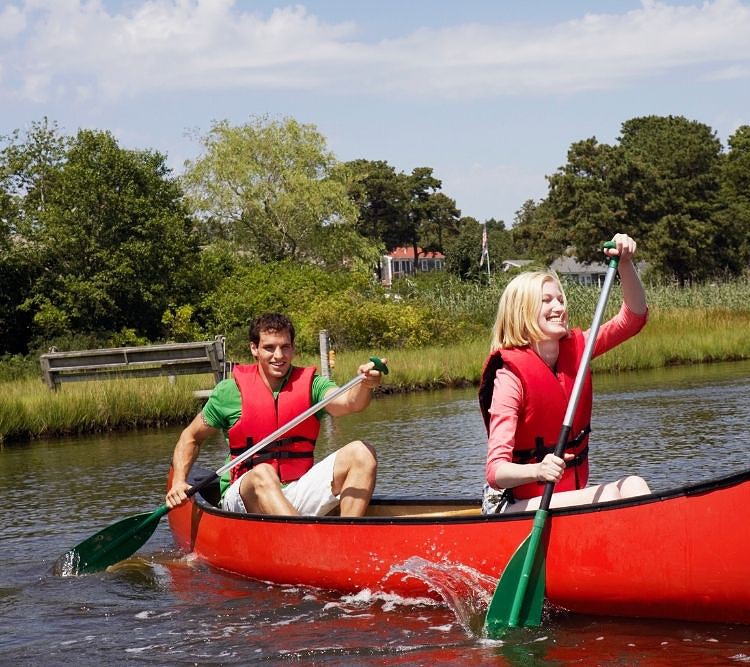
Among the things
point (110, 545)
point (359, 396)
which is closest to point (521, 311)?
point (359, 396)

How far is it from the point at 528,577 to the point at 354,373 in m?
11.1

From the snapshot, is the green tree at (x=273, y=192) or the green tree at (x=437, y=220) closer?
the green tree at (x=273, y=192)

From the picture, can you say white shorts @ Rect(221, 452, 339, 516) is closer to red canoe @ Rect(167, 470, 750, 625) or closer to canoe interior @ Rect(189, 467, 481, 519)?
canoe interior @ Rect(189, 467, 481, 519)

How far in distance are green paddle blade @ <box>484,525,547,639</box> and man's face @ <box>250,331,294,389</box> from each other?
176 cm

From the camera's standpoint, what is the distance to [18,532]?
7305 mm

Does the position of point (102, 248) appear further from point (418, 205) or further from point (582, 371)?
point (418, 205)

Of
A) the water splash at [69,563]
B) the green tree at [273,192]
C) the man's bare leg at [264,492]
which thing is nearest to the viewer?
the man's bare leg at [264,492]

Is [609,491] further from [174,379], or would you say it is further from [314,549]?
[174,379]

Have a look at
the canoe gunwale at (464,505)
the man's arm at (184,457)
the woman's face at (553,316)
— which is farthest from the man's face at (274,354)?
the woman's face at (553,316)

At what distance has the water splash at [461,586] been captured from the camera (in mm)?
4696

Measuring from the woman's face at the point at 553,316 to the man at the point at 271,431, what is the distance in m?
1.23

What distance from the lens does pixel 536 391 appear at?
14.9 ft

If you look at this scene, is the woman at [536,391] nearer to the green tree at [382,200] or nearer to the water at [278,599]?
the water at [278,599]

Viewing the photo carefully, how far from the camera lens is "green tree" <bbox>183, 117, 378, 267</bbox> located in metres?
36.5
